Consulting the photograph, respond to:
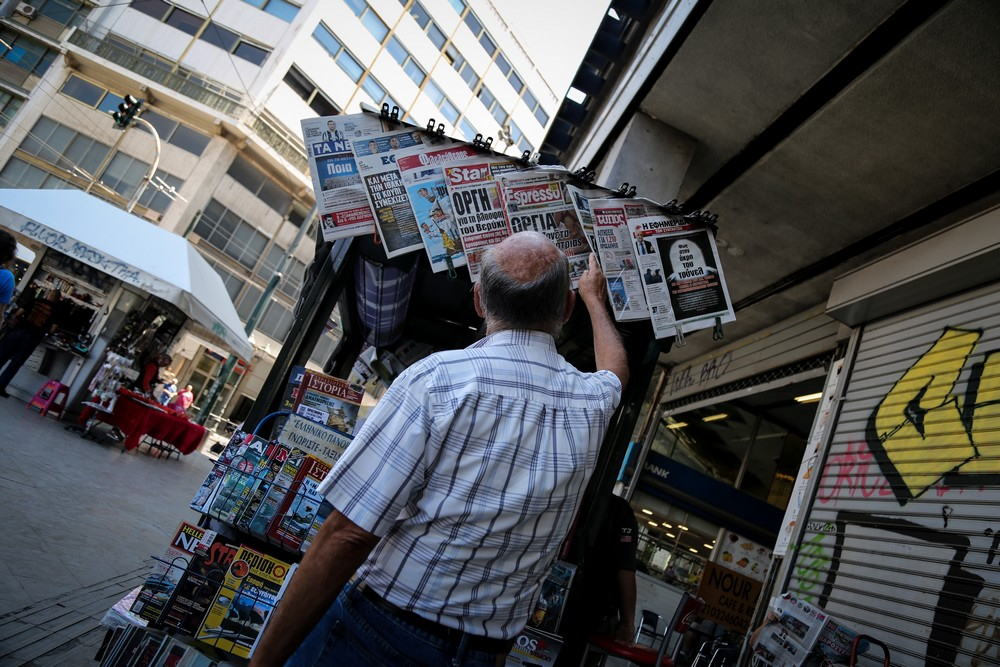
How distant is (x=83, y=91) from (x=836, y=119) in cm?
3384

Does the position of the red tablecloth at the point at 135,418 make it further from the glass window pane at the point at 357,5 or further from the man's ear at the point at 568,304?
the glass window pane at the point at 357,5

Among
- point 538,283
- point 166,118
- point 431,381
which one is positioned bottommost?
point 431,381

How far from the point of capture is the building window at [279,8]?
1125 inches

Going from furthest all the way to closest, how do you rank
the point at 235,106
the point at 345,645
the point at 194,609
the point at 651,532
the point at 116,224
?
the point at 235,106 < the point at 651,532 < the point at 116,224 < the point at 194,609 < the point at 345,645

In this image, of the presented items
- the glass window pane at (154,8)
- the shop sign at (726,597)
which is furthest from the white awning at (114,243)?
the glass window pane at (154,8)

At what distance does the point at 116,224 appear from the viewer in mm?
10164

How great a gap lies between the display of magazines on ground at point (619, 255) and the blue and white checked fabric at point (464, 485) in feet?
5.73

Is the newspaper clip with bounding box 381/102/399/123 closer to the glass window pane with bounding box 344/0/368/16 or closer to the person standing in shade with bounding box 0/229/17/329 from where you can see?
the person standing in shade with bounding box 0/229/17/329

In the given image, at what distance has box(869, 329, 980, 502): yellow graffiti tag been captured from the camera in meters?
4.55

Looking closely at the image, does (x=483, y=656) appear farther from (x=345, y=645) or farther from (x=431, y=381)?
(x=431, y=381)

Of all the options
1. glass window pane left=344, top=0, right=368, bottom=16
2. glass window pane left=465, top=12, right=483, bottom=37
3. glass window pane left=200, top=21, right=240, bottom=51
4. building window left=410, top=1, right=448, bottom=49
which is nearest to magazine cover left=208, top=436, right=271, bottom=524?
glass window pane left=200, top=21, right=240, bottom=51

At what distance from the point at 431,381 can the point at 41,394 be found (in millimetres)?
11565

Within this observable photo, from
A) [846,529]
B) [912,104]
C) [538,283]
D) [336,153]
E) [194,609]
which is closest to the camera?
[538,283]

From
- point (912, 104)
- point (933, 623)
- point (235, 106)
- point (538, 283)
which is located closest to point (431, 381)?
point (538, 283)
